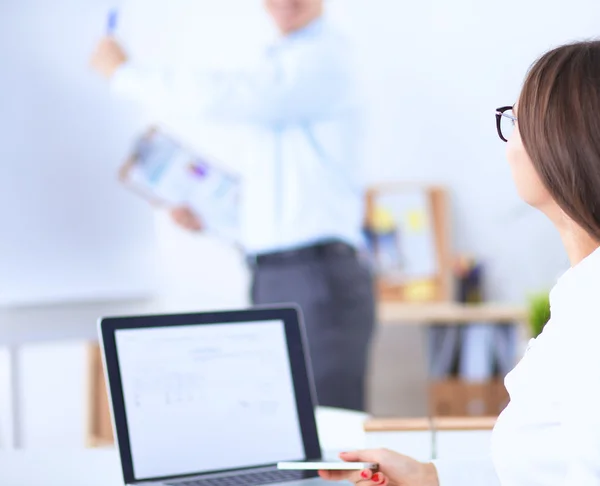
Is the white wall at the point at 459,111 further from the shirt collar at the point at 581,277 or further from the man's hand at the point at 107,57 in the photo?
the shirt collar at the point at 581,277

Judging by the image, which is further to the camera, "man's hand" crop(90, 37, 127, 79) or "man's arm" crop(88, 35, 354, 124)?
"man's hand" crop(90, 37, 127, 79)

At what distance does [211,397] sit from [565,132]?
2.04 ft

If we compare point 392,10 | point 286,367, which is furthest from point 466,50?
point 286,367

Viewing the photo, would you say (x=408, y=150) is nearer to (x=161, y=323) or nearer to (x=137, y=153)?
(x=137, y=153)

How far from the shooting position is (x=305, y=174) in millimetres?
2396

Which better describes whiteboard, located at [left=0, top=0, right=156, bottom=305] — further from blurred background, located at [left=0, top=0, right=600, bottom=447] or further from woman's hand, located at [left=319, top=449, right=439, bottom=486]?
woman's hand, located at [left=319, top=449, right=439, bottom=486]

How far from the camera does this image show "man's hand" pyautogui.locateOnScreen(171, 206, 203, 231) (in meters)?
2.61

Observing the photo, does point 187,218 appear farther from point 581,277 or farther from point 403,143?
point 403,143

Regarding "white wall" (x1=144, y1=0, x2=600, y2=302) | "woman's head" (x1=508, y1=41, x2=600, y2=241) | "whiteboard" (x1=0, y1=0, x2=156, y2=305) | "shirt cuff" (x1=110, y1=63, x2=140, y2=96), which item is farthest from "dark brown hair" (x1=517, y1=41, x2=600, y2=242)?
"white wall" (x1=144, y1=0, x2=600, y2=302)

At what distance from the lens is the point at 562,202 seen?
108 cm

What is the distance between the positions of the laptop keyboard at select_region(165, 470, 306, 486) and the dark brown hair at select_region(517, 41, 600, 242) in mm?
539

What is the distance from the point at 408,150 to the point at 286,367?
314 centimetres

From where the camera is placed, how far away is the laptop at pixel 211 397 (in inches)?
51.3

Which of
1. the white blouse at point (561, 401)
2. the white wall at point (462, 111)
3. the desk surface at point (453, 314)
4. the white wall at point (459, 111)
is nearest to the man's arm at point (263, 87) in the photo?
the white blouse at point (561, 401)
